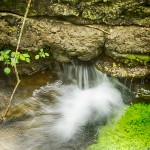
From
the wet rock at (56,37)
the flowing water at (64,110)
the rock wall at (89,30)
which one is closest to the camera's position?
the flowing water at (64,110)

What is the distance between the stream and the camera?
525 centimetres

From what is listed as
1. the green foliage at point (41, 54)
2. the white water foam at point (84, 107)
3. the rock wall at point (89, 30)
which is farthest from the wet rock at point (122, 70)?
the green foliage at point (41, 54)

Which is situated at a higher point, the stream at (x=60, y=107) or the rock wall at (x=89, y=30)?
the rock wall at (x=89, y=30)

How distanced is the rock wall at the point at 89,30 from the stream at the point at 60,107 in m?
0.54

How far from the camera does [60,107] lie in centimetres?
603

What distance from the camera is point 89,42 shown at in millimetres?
5723

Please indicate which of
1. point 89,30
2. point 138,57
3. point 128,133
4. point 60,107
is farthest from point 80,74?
point 128,133

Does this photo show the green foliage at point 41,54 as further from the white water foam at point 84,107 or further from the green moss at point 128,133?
the green moss at point 128,133

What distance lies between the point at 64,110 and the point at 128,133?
1.45 meters

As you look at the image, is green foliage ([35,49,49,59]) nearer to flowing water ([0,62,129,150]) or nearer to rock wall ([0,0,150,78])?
rock wall ([0,0,150,78])

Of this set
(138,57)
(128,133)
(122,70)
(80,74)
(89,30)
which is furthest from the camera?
(80,74)

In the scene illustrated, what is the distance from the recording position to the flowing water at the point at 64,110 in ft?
17.2

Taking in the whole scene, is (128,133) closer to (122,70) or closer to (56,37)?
(122,70)

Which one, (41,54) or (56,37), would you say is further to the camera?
(41,54)
